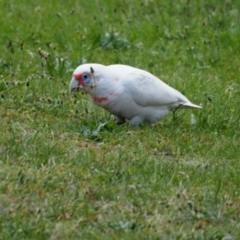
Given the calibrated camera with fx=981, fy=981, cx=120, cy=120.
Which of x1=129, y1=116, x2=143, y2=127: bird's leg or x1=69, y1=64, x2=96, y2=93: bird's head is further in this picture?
x1=129, y1=116, x2=143, y2=127: bird's leg

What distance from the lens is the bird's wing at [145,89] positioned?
716 cm

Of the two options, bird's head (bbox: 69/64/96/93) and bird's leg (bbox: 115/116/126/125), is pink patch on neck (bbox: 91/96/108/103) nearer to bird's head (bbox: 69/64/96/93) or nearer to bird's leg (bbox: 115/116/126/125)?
bird's head (bbox: 69/64/96/93)

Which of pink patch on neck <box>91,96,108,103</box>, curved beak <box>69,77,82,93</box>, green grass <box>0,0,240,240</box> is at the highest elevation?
curved beak <box>69,77,82,93</box>

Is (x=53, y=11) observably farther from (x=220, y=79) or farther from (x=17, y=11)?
(x=220, y=79)

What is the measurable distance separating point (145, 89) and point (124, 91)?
0.57ft

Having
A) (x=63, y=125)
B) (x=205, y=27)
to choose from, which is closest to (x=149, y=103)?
(x=63, y=125)

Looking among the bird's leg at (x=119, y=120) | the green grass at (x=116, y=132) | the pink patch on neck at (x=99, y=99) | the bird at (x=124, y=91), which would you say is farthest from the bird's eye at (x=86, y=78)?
the bird's leg at (x=119, y=120)

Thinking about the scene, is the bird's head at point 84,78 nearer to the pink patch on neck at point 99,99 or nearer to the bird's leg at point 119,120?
the pink patch on neck at point 99,99

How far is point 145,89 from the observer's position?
7.22 m

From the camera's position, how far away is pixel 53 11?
10977 mm

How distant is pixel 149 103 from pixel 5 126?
1.08 meters

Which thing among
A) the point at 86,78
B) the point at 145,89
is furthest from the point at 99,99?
the point at 145,89

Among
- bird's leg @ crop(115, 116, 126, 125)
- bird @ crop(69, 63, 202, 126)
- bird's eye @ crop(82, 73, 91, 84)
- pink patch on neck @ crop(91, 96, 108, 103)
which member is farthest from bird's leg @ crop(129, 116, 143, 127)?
bird's eye @ crop(82, 73, 91, 84)

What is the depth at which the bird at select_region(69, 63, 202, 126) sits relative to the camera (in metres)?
7.13
